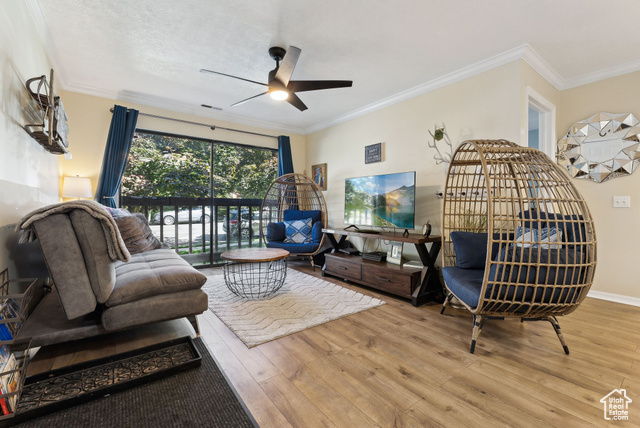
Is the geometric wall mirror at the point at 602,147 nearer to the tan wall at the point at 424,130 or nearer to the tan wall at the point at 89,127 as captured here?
the tan wall at the point at 424,130

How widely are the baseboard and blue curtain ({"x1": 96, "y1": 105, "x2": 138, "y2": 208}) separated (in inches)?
225

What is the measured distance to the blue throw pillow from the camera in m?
2.32

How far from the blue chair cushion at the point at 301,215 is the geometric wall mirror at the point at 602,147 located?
3.20 m

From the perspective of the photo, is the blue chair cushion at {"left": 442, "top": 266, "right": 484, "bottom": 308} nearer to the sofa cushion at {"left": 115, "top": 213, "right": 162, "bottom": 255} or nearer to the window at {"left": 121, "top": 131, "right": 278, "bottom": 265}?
the sofa cushion at {"left": 115, "top": 213, "right": 162, "bottom": 255}

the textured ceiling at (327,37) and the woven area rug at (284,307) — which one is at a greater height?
the textured ceiling at (327,37)

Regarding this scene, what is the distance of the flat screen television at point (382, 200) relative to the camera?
3.27 meters

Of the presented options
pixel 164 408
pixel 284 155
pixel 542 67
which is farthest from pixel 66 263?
pixel 542 67

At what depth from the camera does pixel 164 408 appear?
4.20 ft

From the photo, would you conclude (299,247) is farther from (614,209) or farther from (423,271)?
(614,209)

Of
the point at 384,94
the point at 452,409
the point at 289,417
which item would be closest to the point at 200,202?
the point at 384,94

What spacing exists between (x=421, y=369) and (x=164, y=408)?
135 centimetres

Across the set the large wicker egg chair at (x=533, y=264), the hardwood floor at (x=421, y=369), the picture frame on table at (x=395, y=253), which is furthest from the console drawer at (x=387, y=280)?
the large wicker egg chair at (x=533, y=264)

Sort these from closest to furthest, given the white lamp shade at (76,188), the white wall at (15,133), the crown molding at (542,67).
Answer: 1. the white wall at (15,133)
2. the crown molding at (542,67)
3. the white lamp shade at (76,188)

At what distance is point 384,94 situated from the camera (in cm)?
367
